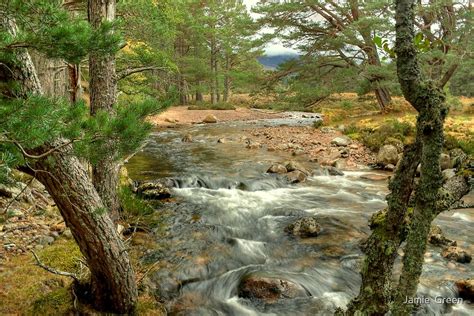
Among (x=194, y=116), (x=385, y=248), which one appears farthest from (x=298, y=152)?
(x=194, y=116)

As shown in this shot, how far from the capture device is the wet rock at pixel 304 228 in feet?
22.1

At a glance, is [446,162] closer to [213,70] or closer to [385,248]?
[385,248]

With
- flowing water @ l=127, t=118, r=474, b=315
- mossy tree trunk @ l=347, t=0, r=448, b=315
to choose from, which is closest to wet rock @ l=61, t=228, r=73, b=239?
flowing water @ l=127, t=118, r=474, b=315

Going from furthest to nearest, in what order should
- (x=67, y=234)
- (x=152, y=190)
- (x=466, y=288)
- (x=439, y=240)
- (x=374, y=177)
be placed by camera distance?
1. (x=374, y=177)
2. (x=152, y=190)
3. (x=439, y=240)
4. (x=67, y=234)
5. (x=466, y=288)

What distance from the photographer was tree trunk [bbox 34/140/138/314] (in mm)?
2895

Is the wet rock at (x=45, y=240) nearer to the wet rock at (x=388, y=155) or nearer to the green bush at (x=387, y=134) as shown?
the wet rock at (x=388, y=155)

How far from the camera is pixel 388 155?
11.8m

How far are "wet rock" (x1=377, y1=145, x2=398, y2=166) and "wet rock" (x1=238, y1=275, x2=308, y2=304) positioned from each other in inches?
319

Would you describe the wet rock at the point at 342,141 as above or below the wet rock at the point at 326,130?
below

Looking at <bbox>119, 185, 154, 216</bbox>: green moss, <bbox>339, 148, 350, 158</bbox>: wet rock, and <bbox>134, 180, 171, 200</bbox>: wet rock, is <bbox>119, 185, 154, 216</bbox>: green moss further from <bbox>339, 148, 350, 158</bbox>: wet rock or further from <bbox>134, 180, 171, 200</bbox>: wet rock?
<bbox>339, 148, 350, 158</bbox>: wet rock

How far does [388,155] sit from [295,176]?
12.3 ft

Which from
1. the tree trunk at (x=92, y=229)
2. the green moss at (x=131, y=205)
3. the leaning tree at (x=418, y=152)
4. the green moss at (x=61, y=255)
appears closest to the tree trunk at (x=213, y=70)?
the green moss at (x=131, y=205)

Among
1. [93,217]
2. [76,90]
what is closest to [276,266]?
[93,217]

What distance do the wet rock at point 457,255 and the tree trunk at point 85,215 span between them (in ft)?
16.6
